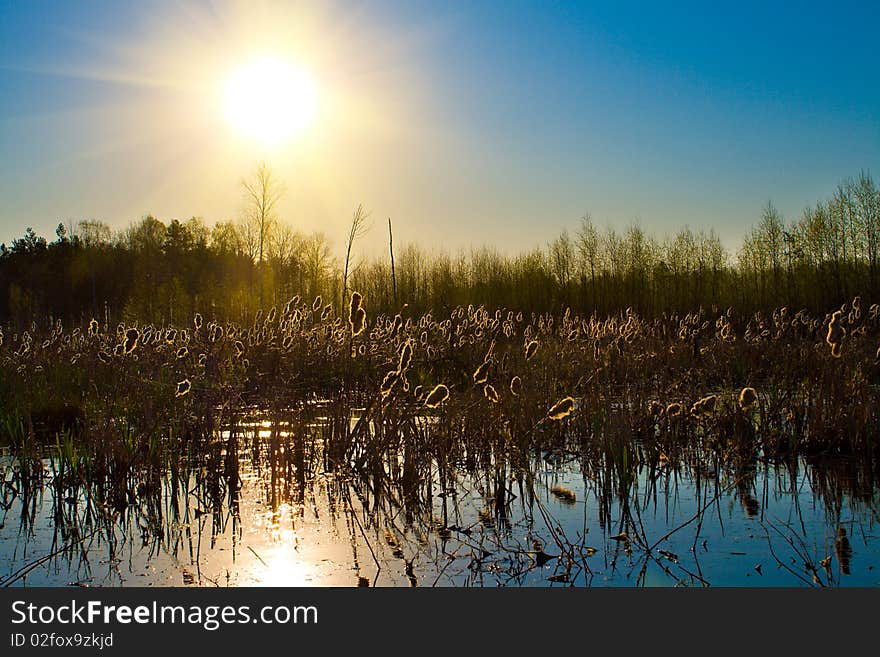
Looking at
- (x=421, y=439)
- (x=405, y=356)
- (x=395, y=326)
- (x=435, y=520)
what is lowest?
(x=435, y=520)

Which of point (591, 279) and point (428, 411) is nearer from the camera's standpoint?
point (428, 411)

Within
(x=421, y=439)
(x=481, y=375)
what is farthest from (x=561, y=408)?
(x=481, y=375)

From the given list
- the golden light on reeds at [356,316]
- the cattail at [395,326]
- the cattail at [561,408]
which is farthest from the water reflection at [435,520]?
the cattail at [395,326]

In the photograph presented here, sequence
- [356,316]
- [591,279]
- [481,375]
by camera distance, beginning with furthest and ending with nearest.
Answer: [591,279], [481,375], [356,316]

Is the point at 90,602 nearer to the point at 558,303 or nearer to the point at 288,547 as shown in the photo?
the point at 288,547

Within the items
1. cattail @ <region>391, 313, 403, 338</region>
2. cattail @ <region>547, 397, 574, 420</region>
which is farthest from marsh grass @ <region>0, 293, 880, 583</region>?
cattail @ <region>391, 313, 403, 338</region>

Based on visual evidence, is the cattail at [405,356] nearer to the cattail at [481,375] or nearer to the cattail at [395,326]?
the cattail at [481,375]

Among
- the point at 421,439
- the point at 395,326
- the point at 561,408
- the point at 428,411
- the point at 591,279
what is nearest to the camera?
the point at 561,408

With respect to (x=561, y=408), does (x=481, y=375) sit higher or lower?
higher

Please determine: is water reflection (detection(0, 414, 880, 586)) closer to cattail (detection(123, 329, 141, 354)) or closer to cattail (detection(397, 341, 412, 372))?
cattail (detection(397, 341, 412, 372))

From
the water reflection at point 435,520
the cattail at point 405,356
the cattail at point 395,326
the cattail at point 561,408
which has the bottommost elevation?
the water reflection at point 435,520

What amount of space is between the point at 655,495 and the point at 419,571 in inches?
69.5

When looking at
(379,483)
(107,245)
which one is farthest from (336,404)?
(107,245)

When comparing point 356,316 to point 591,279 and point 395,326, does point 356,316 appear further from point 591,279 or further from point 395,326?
point 591,279
